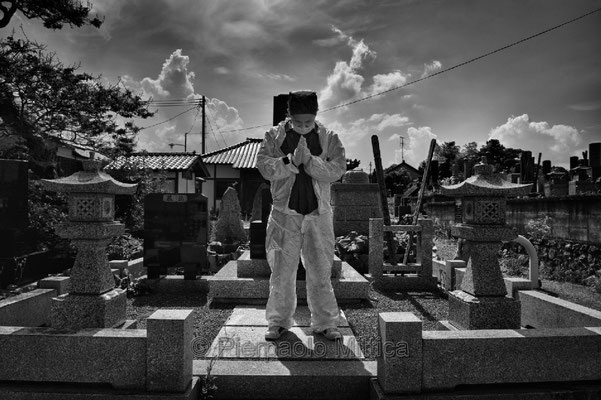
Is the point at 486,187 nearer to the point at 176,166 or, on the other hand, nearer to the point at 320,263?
the point at 320,263

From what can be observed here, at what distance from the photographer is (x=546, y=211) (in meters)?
9.12

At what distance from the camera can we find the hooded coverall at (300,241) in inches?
133

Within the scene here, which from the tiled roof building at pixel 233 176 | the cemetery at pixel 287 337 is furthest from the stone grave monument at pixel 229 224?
the tiled roof building at pixel 233 176

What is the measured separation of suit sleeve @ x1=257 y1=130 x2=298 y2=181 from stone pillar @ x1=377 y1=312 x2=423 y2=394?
5.05 feet

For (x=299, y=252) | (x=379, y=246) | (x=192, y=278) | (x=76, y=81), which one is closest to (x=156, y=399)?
(x=299, y=252)

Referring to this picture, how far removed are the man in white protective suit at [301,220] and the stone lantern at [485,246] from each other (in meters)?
1.19

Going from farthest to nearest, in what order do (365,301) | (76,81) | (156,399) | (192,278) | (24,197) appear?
(76,81) → (24,197) → (192,278) → (365,301) → (156,399)

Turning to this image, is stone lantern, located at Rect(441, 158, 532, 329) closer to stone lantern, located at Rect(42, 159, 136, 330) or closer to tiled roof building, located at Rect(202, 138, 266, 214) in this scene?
stone lantern, located at Rect(42, 159, 136, 330)

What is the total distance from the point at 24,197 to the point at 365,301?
646 centimetres

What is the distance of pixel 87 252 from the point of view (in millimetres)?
3309

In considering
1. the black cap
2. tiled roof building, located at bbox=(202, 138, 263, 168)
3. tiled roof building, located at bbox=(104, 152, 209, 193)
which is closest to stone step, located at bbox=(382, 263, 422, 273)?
the black cap

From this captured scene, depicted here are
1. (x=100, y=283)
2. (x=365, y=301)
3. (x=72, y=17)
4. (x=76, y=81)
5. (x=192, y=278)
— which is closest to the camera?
(x=100, y=283)

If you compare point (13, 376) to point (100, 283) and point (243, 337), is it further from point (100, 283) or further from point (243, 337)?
point (243, 337)

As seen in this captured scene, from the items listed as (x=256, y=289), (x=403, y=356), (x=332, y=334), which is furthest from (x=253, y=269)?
(x=403, y=356)
